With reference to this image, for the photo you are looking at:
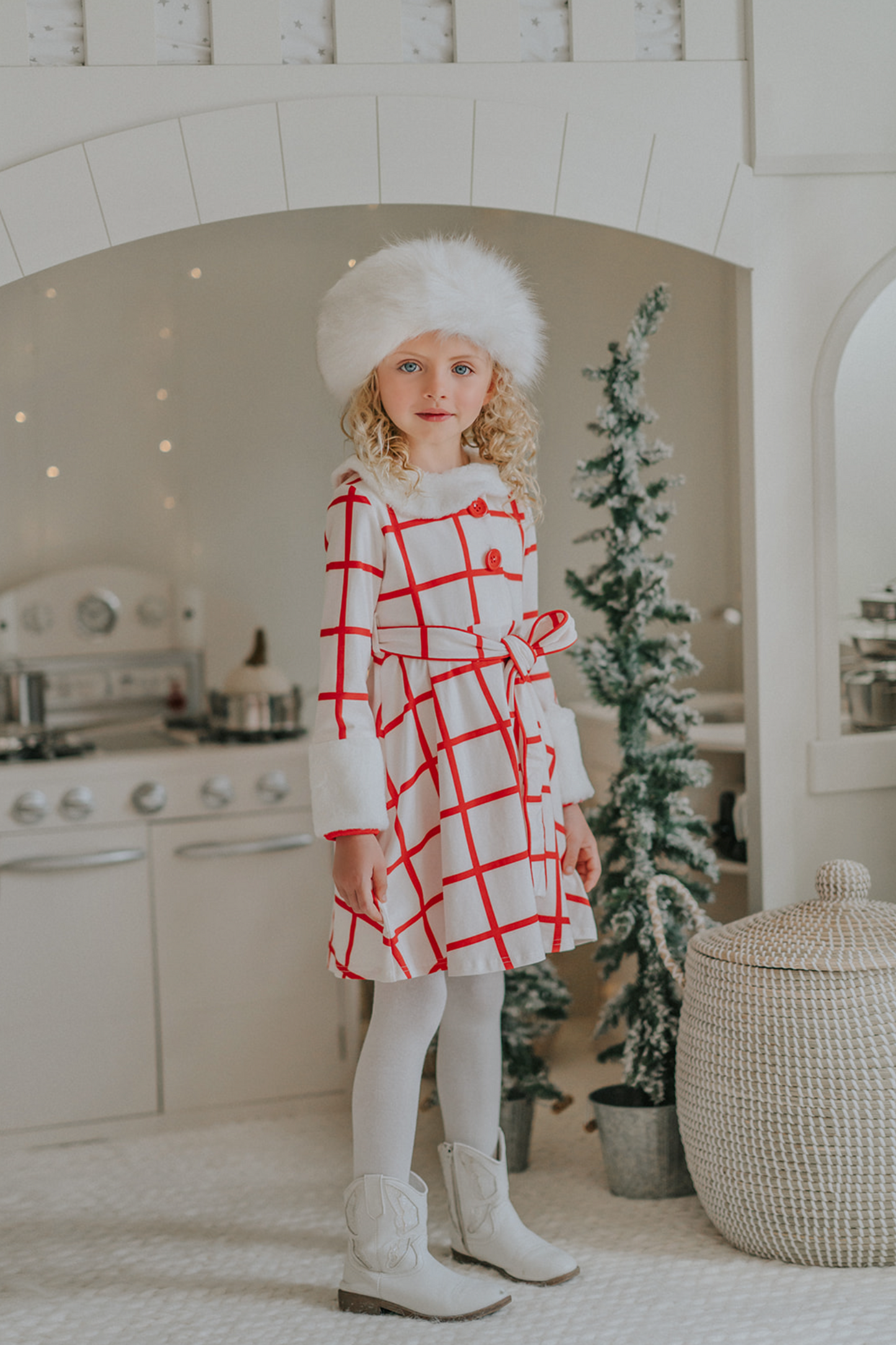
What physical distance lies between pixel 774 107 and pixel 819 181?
6.5 inches

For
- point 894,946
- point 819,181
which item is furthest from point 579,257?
point 894,946

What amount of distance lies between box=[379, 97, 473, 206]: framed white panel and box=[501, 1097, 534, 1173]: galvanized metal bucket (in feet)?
5.40

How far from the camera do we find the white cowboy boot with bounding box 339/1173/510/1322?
1.92 meters

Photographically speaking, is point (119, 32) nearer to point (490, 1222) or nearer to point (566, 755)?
point (566, 755)

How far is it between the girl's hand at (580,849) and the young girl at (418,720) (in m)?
0.07

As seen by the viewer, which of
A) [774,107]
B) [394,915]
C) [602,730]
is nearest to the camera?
[394,915]

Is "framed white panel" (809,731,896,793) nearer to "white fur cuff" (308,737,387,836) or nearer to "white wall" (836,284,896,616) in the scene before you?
"white wall" (836,284,896,616)

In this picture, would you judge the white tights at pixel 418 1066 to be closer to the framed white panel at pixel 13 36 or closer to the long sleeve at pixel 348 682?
the long sleeve at pixel 348 682

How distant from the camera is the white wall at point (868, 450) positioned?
8.18ft

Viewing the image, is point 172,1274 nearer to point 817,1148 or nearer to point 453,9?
point 817,1148

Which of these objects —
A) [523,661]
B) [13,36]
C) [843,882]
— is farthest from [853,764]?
[13,36]

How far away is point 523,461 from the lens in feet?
6.90

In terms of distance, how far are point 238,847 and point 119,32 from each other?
1.57m

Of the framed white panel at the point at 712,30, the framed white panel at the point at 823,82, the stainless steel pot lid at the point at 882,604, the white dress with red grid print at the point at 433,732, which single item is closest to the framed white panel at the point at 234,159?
the white dress with red grid print at the point at 433,732
